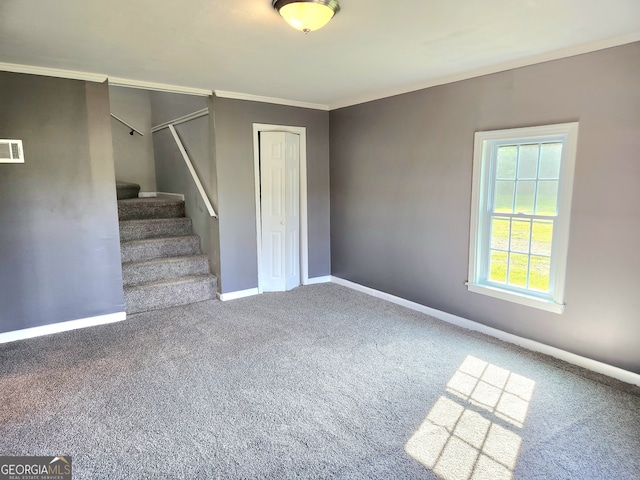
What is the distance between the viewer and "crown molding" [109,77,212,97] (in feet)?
11.9

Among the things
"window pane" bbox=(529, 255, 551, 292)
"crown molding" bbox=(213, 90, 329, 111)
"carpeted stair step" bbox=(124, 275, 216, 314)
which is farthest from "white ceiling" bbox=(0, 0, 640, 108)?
"carpeted stair step" bbox=(124, 275, 216, 314)

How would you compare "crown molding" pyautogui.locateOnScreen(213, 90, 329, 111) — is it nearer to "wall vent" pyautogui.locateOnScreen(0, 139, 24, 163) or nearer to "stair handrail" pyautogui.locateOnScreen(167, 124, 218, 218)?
"stair handrail" pyautogui.locateOnScreen(167, 124, 218, 218)

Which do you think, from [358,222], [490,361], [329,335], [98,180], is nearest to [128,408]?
[329,335]

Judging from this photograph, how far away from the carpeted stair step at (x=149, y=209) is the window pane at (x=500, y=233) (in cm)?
389

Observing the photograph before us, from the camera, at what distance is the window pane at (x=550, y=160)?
9.88 feet

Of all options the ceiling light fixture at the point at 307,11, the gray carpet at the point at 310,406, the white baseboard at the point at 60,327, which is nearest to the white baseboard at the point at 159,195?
the white baseboard at the point at 60,327

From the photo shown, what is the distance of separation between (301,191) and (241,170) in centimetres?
87

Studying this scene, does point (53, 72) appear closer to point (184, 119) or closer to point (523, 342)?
point (184, 119)

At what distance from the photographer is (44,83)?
334 cm

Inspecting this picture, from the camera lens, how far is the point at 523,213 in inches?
128

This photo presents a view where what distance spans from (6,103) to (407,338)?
153 inches

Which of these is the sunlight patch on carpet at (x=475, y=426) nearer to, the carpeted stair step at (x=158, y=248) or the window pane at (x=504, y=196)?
the window pane at (x=504, y=196)

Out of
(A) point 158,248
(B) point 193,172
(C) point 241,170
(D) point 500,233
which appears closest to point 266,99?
(C) point 241,170

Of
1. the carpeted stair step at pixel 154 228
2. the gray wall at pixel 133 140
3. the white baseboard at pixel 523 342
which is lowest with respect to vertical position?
the white baseboard at pixel 523 342
